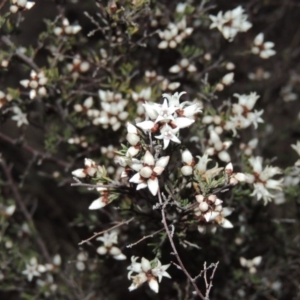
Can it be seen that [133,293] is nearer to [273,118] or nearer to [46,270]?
[46,270]

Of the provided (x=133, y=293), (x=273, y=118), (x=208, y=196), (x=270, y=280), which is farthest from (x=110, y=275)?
(x=273, y=118)

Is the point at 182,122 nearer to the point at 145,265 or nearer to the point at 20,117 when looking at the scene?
the point at 145,265

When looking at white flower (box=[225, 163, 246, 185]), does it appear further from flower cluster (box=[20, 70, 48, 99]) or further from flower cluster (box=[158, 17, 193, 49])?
flower cluster (box=[20, 70, 48, 99])

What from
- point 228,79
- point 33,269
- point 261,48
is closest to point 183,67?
point 228,79

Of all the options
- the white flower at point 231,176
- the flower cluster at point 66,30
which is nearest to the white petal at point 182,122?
the white flower at point 231,176

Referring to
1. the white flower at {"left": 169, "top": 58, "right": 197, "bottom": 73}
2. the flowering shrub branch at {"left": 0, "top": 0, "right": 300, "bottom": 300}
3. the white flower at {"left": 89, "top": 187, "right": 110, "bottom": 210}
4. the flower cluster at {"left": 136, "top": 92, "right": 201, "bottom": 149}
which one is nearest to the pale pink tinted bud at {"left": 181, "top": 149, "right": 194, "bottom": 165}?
the flowering shrub branch at {"left": 0, "top": 0, "right": 300, "bottom": 300}

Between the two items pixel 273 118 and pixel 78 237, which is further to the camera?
pixel 273 118
